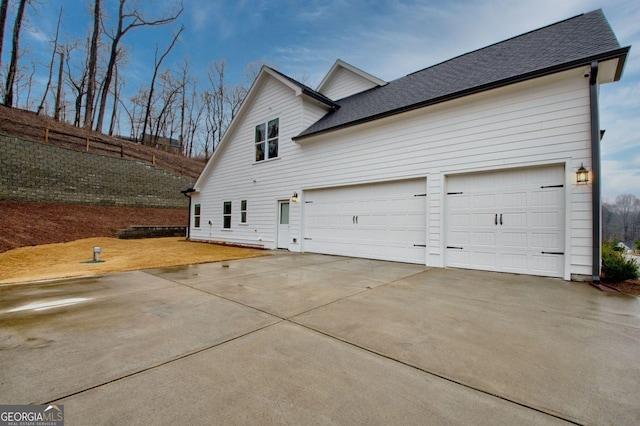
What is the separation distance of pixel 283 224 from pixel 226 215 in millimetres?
3867

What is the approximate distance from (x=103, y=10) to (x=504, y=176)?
2998 cm

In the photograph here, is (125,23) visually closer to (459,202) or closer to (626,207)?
(459,202)

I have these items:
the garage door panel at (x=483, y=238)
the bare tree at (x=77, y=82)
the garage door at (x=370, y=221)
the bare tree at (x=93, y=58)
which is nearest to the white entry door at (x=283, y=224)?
the garage door at (x=370, y=221)

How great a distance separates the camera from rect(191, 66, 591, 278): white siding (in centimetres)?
506

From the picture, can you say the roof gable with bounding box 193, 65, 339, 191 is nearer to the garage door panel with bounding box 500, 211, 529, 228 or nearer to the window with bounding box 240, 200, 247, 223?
the window with bounding box 240, 200, 247, 223

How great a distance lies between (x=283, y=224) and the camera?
10.3 metres

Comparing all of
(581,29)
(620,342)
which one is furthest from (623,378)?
(581,29)

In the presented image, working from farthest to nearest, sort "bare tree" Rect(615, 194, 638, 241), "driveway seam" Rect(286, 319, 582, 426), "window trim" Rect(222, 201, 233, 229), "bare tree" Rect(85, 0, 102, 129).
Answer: "bare tree" Rect(615, 194, 638, 241)
"bare tree" Rect(85, 0, 102, 129)
"window trim" Rect(222, 201, 233, 229)
"driveway seam" Rect(286, 319, 582, 426)

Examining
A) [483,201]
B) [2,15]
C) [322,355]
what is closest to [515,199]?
[483,201]

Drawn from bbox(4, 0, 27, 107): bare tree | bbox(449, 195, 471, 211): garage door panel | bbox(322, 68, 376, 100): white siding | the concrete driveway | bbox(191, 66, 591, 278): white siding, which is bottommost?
the concrete driveway

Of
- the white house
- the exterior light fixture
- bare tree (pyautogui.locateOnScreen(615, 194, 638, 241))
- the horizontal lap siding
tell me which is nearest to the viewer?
the exterior light fixture

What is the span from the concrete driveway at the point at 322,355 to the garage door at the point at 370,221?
3018 millimetres

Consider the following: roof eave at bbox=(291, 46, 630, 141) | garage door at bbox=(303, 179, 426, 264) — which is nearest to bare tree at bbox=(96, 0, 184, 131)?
garage door at bbox=(303, 179, 426, 264)

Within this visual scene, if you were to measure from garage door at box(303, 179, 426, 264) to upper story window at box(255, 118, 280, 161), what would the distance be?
8.87 feet
